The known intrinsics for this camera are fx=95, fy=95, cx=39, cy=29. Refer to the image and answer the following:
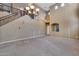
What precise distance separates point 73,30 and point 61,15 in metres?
0.83

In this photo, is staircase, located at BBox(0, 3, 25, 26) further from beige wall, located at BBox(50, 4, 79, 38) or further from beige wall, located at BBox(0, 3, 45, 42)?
beige wall, located at BBox(50, 4, 79, 38)

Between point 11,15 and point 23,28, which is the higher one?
point 11,15

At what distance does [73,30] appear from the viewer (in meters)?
3.67

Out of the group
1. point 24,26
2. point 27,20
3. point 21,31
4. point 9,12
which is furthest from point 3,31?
point 27,20

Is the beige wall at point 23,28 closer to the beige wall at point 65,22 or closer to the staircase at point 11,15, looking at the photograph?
the staircase at point 11,15

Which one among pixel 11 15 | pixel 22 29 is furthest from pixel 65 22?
pixel 11 15

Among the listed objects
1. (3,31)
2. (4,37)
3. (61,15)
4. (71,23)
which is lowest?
(4,37)

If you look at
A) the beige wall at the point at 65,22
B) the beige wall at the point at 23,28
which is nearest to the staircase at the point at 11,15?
the beige wall at the point at 23,28

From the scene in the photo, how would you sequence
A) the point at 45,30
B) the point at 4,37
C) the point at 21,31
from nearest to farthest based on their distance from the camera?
1. the point at 4,37
2. the point at 45,30
3. the point at 21,31

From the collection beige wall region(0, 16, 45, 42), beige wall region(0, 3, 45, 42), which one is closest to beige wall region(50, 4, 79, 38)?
beige wall region(0, 3, 45, 42)

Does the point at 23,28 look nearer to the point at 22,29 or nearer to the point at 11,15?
the point at 22,29

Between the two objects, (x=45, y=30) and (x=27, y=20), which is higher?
(x=27, y=20)

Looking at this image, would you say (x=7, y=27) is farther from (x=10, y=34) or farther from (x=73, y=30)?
(x=73, y=30)

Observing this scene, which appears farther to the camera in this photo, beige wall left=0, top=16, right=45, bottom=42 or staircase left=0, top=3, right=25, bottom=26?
beige wall left=0, top=16, right=45, bottom=42
